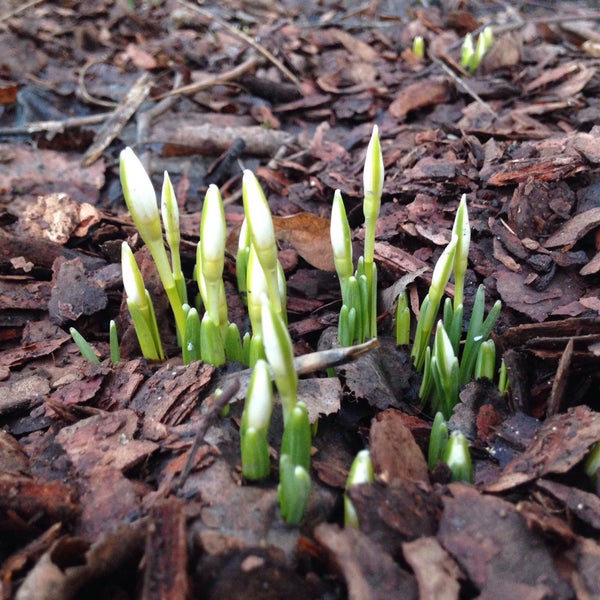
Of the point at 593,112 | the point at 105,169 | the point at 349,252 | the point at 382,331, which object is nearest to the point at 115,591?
the point at 349,252


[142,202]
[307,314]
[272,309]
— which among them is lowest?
[307,314]

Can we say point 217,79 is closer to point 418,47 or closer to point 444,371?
point 418,47

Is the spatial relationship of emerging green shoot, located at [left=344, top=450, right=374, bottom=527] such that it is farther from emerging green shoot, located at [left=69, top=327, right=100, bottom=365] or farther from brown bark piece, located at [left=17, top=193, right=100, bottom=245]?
brown bark piece, located at [left=17, top=193, right=100, bottom=245]

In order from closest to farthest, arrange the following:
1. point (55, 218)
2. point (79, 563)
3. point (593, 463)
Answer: point (79, 563), point (593, 463), point (55, 218)

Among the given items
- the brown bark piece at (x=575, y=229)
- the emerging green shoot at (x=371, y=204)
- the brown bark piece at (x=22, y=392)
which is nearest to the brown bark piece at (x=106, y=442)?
the brown bark piece at (x=22, y=392)

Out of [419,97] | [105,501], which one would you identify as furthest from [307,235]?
[419,97]

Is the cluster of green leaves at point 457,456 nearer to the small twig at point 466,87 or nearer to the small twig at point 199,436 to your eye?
the small twig at point 199,436

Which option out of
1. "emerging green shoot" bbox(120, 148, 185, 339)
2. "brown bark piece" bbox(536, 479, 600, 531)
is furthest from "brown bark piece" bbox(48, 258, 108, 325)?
"brown bark piece" bbox(536, 479, 600, 531)
